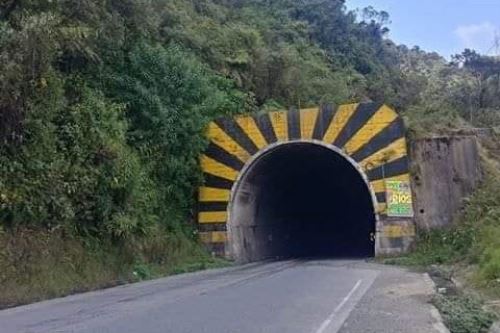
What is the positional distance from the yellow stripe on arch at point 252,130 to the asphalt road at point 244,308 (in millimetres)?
8926

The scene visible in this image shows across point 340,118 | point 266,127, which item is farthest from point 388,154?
point 266,127

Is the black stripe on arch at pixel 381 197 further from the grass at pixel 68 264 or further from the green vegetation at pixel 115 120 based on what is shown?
the grass at pixel 68 264

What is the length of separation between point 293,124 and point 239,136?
2012 mm

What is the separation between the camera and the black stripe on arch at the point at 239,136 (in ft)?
79.9

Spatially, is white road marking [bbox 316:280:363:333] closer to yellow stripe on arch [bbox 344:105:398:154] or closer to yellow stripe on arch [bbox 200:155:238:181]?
yellow stripe on arch [bbox 344:105:398:154]

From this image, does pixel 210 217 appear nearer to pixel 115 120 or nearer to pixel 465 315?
pixel 115 120

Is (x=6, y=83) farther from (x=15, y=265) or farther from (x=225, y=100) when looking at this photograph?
(x=225, y=100)

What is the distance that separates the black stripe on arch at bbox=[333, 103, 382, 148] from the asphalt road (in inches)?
328

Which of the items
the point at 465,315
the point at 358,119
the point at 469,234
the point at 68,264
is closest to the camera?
the point at 465,315

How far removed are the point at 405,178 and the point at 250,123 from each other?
582 cm

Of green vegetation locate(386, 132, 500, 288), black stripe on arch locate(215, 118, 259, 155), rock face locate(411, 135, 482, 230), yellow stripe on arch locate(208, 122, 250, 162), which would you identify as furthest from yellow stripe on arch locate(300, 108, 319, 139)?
green vegetation locate(386, 132, 500, 288)

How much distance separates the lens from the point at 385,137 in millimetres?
23297

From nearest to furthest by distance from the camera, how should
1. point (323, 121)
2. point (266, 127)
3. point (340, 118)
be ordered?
point (340, 118)
point (323, 121)
point (266, 127)

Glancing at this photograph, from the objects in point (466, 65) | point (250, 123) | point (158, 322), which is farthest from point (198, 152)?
point (466, 65)
